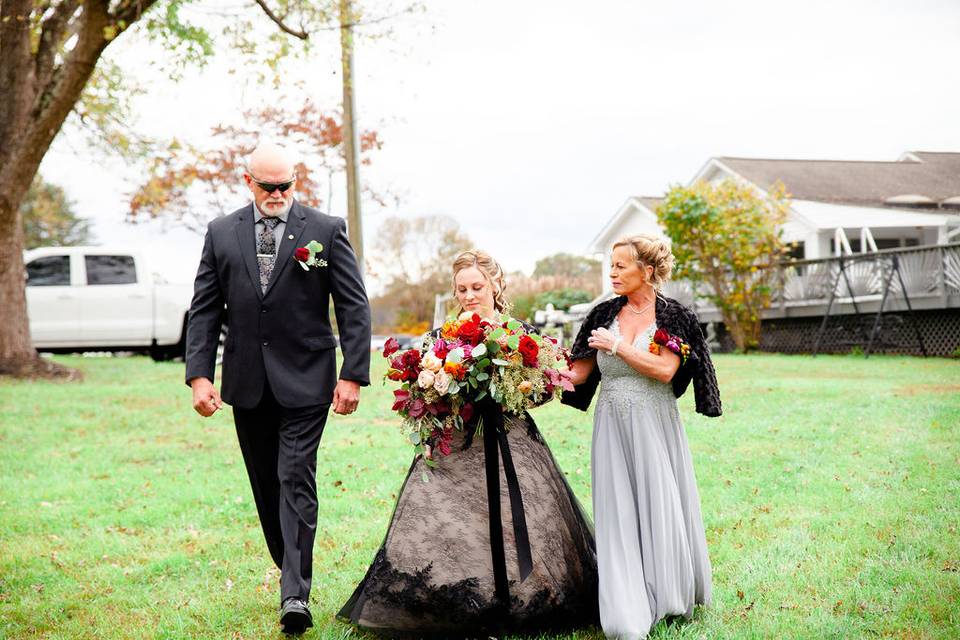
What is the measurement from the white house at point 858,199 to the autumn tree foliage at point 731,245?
35.4 inches

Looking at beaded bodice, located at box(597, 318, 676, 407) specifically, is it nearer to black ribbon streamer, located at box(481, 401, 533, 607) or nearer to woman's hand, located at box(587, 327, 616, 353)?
woman's hand, located at box(587, 327, 616, 353)

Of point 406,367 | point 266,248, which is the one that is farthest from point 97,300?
point 406,367

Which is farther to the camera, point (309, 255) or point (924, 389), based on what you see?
point (924, 389)

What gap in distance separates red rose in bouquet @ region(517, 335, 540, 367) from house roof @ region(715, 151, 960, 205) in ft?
71.8

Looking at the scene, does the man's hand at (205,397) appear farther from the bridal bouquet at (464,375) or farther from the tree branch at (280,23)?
the tree branch at (280,23)

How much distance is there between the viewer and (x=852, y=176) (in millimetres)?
30203

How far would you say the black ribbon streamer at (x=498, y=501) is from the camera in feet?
13.2

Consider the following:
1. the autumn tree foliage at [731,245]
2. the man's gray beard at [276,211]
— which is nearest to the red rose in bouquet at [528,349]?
the man's gray beard at [276,211]

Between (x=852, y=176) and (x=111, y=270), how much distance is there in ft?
74.3

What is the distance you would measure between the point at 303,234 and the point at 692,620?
2520 millimetres

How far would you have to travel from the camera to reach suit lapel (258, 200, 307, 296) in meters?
4.39

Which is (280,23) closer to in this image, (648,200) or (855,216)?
(855,216)

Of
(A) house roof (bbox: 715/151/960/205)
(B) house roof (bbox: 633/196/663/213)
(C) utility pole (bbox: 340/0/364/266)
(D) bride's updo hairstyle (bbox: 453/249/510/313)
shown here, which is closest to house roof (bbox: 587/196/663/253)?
(B) house roof (bbox: 633/196/663/213)

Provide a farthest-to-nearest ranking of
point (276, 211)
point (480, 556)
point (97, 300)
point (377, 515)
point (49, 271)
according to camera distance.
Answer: point (49, 271) < point (97, 300) < point (377, 515) < point (276, 211) < point (480, 556)
